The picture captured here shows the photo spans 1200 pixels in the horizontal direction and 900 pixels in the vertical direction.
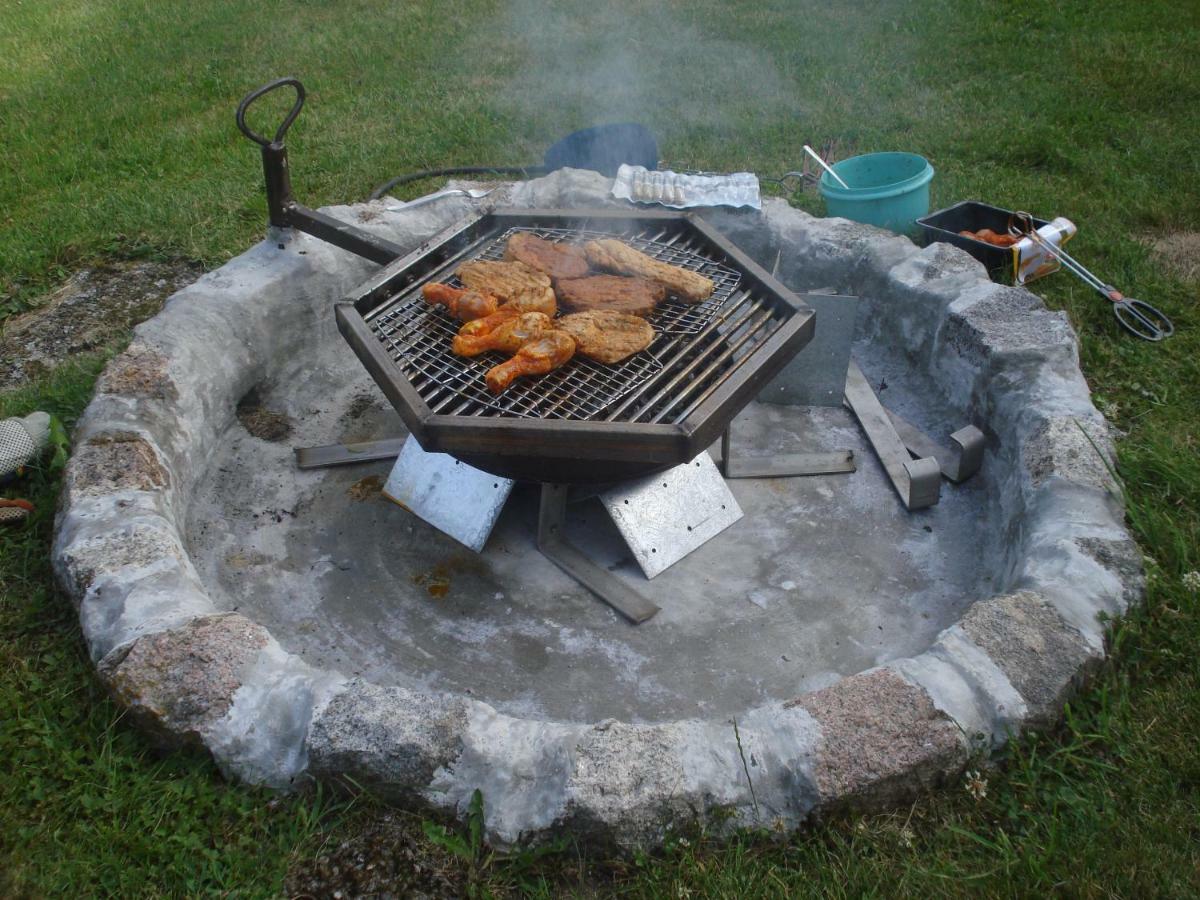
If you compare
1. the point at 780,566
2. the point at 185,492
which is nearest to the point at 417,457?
the point at 185,492

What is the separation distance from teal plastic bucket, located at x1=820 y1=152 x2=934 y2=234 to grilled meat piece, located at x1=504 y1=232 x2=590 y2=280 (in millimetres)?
2118

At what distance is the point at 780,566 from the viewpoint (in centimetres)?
379

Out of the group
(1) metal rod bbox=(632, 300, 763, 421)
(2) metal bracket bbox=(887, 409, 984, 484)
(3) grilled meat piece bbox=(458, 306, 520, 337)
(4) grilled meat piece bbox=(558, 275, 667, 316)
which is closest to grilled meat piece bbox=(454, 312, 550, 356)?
(3) grilled meat piece bbox=(458, 306, 520, 337)

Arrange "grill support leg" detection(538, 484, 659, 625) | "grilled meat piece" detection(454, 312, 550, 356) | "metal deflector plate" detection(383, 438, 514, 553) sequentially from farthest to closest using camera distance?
"metal deflector plate" detection(383, 438, 514, 553) → "grill support leg" detection(538, 484, 659, 625) → "grilled meat piece" detection(454, 312, 550, 356)

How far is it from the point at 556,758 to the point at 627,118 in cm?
645

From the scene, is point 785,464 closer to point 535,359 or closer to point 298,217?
point 535,359

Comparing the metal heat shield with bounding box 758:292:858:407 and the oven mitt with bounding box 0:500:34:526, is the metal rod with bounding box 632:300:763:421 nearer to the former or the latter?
the metal heat shield with bounding box 758:292:858:407

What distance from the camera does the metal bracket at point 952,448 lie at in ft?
12.9

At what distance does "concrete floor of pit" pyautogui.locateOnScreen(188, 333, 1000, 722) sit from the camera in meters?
3.36

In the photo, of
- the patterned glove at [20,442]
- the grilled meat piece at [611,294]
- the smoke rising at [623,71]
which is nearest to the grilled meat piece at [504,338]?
the grilled meat piece at [611,294]

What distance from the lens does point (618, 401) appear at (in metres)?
3.33

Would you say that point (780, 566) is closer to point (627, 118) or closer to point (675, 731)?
point (675, 731)

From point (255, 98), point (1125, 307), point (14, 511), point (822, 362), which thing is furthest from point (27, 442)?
point (1125, 307)

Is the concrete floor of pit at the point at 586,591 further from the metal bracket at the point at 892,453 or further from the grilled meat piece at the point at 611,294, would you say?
the grilled meat piece at the point at 611,294
